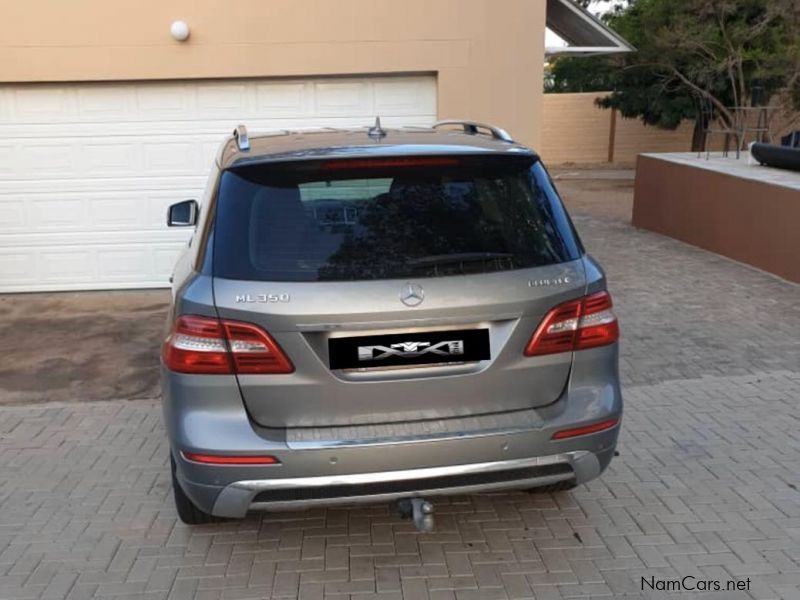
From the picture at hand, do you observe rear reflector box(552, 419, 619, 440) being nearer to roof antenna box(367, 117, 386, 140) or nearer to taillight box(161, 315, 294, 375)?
taillight box(161, 315, 294, 375)

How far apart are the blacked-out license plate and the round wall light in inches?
236

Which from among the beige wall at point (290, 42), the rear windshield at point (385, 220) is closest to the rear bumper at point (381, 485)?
the rear windshield at point (385, 220)

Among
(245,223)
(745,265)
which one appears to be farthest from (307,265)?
(745,265)

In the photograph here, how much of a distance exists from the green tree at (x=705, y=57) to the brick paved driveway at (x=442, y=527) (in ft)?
41.4

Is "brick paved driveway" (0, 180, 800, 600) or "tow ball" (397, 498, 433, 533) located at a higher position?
"tow ball" (397, 498, 433, 533)

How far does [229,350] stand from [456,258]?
0.93 m

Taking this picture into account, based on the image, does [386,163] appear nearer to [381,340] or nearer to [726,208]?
[381,340]

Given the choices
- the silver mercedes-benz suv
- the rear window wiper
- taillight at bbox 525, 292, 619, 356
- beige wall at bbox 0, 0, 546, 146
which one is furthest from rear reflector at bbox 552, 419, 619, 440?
beige wall at bbox 0, 0, 546, 146

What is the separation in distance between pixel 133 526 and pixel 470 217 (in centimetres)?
219

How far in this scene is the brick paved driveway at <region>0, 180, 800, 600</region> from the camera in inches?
129

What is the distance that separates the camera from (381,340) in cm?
292

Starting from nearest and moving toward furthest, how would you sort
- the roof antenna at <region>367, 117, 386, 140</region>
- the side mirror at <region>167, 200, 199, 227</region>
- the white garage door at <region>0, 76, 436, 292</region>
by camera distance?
1. the roof antenna at <region>367, 117, 386, 140</region>
2. the side mirror at <region>167, 200, 199, 227</region>
3. the white garage door at <region>0, 76, 436, 292</region>

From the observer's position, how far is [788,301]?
776 cm

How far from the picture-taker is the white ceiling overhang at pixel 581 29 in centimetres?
957
